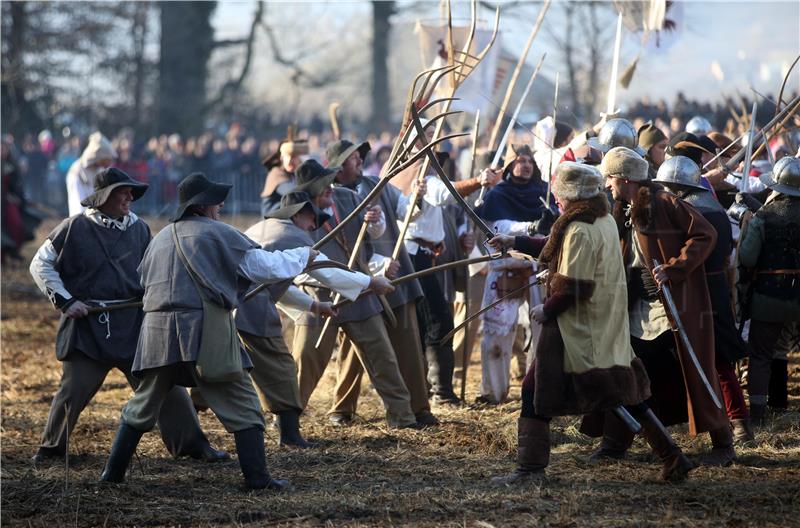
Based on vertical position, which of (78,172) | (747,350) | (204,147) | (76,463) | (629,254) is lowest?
(76,463)

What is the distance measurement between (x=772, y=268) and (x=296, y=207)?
285 centimetres

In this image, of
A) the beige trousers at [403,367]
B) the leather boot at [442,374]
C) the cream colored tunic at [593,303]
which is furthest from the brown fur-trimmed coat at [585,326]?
the leather boot at [442,374]

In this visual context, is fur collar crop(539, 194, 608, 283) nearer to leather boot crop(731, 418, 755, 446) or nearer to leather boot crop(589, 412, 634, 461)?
leather boot crop(589, 412, 634, 461)

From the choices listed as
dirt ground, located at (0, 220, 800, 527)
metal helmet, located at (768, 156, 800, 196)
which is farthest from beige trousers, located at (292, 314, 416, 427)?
metal helmet, located at (768, 156, 800, 196)

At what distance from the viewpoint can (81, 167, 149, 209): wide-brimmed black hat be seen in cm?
721

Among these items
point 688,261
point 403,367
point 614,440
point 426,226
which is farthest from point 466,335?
point 688,261

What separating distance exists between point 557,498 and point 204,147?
20316mm

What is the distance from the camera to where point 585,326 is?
19.8 feet

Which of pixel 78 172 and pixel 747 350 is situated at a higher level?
pixel 78 172

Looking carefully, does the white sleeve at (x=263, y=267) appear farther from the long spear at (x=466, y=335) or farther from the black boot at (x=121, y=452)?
the long spear at (x=466, y=335)

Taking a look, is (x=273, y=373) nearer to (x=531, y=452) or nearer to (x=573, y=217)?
(x=531, y=452)

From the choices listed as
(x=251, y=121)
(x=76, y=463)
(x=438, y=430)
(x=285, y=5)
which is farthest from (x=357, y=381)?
(x=285, y=5)

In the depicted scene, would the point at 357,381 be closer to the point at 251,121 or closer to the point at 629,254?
the point at 629,254

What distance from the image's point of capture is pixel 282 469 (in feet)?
22.9
